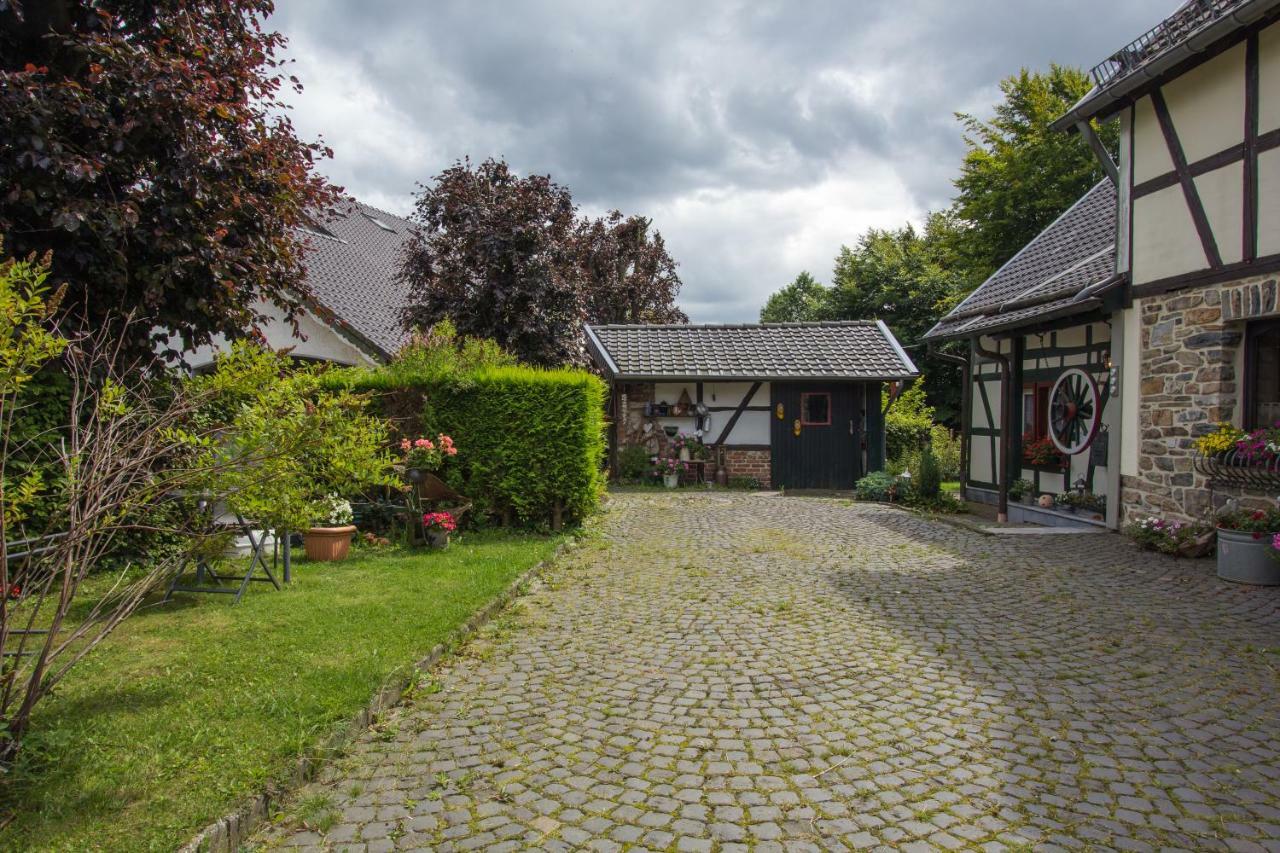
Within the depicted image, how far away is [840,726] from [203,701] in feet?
10.5

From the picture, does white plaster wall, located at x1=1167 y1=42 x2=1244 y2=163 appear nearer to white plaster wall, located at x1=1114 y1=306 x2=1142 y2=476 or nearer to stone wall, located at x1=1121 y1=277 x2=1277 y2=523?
stone wall, located at x1=1121 y1=277 x2=1277 y2=523

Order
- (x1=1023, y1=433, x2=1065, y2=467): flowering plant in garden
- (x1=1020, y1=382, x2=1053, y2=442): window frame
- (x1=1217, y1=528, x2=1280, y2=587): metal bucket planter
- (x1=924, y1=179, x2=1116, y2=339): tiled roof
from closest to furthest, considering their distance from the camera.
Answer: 1. (x1=1217, y1=528, x2=1280, y2=587): metal bucket planter
2. (x1=924, y1=179, x2=1116, y2=339): tiled roof
3. (x1=1023, y1=433, x2=1065, y2=467): flowering plant in garden
4. (x1=1020, y1=382, x2=1053, y2=442): window frame

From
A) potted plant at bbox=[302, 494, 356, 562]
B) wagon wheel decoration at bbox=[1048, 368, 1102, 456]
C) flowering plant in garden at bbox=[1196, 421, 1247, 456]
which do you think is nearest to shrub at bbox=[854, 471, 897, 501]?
wagon wheel decoration at bbox=[1048, 368, 1102, 456]

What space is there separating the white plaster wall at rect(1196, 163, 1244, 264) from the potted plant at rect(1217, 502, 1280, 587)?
255 cm

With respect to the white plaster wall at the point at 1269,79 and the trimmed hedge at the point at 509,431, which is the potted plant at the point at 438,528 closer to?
the trimmed hedge at the point at 509,431

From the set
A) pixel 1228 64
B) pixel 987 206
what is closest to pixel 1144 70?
pixel 1228 64

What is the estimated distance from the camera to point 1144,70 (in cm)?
766

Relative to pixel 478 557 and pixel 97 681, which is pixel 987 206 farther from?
pixel 97 681

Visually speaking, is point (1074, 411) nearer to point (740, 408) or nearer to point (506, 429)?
point (740, 408)

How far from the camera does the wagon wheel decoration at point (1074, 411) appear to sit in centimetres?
916

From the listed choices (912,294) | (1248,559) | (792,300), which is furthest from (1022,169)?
(792,300)

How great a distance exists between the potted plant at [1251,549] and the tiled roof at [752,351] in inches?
341

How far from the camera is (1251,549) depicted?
6.37m

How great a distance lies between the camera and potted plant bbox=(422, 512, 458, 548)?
8156mm
